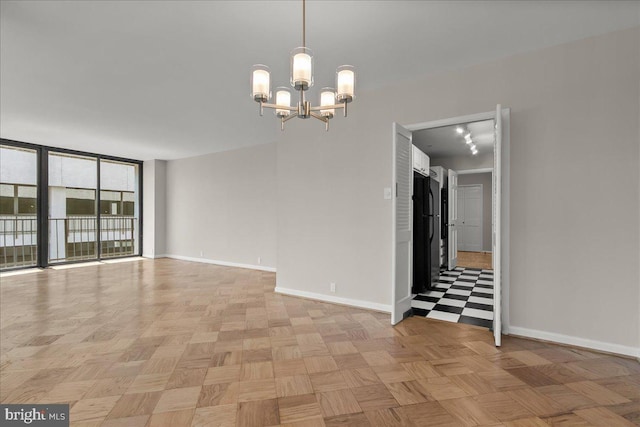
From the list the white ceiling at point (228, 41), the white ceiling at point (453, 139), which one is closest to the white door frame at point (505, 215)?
the white ceiling at point (228, 41)

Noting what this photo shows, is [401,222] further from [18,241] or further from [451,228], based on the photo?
[18,241]

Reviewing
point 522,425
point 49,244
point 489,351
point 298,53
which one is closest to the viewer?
point 522,425

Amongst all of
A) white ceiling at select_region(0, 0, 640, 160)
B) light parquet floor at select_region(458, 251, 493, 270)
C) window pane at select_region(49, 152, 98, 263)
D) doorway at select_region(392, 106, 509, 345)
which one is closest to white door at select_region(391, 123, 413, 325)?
doorway at select_region(392, 106, 509, 345)

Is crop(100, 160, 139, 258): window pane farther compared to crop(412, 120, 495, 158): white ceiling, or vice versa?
crop(100, 160, 139, 258): window pane

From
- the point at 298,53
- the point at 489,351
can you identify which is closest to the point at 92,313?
the point at 298,53

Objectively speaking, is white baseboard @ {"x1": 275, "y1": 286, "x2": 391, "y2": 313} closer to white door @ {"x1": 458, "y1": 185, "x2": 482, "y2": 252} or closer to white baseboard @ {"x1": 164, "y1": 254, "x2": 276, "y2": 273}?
white baseboard @ {"x1": 164, "y1": 254, "x2": 276, "y2": 273}

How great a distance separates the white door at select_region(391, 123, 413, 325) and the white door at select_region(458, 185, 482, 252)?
646cm

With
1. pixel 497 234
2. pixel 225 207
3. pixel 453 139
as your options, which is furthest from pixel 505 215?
pixel 225 207

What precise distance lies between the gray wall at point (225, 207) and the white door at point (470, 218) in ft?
19.5

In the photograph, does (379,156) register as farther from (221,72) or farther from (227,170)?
(227,170)

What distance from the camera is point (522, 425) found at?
5.24 ft

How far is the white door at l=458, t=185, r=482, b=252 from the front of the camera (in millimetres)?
8859

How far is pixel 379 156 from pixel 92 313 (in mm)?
3649

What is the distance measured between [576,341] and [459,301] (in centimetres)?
138
